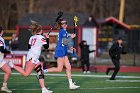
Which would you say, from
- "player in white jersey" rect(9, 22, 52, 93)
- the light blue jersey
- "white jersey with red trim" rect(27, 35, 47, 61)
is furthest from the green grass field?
"white jersey with red trim" rect(27, 35, 47, 61)

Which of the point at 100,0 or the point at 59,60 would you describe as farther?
the point at 100,0

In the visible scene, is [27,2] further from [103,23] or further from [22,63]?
[22,63]

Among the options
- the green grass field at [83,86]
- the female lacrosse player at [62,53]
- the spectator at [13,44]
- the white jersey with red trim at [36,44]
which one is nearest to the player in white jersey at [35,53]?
the white jersey with red trim at [36,44]

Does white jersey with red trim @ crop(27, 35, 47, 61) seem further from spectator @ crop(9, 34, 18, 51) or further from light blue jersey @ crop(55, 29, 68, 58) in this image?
spectator @ crop(9, 34, 18, 51)

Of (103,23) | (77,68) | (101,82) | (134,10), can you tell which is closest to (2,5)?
(103,23)

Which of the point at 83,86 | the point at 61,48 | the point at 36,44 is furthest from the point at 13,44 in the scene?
the point at 36,44

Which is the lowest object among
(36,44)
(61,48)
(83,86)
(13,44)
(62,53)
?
(83,86)

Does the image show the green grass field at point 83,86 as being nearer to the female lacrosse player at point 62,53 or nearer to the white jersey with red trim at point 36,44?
the female lacrosse player at point 62,53

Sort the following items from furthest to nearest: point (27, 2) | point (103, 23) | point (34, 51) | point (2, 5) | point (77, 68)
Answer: point (27, 2) < point (2, 5) < point (103, 23) < point (77, 68) < point (34, 51)

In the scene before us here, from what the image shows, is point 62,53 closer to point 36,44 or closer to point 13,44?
point 36,44

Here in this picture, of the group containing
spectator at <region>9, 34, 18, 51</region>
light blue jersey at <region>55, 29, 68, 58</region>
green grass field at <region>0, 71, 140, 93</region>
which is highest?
light blue jersey at <region>55, 29, 68, 58</region>

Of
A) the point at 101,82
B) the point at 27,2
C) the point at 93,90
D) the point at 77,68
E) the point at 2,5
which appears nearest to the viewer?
the point at 93,90

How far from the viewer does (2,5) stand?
60.6m

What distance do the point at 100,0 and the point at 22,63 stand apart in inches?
1766
